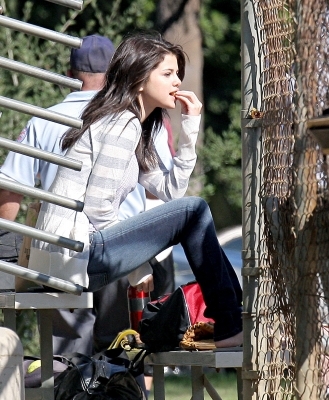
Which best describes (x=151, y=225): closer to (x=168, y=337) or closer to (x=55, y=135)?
(x=168, y=337)

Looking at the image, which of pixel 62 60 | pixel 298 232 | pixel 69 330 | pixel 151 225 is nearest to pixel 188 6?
pixel 62 60

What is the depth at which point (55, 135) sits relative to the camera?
488cm

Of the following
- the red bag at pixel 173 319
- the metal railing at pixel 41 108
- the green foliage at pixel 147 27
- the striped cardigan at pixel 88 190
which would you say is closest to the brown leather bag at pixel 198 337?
the red bag at pixel 173 319

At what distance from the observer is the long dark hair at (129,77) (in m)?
4.07

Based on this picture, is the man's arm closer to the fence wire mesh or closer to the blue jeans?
the blue jeans

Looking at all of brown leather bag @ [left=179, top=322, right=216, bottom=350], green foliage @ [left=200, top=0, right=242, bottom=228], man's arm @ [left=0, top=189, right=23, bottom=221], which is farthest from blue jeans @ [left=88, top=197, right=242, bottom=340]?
green foliage @ [left=200, top=0, right=242, bottom=228]

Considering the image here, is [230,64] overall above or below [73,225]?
above

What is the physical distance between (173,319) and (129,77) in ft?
3.22

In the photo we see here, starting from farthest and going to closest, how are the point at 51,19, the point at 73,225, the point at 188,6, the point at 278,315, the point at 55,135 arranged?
the point at 51,19, the point at 188,6, the point at 55,135, the point at 73,225, the point at 278,315

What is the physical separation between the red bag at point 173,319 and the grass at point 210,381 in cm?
245

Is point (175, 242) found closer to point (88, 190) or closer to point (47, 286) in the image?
point (88, 190)

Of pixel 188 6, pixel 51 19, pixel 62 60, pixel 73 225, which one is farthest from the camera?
pixel 51 19

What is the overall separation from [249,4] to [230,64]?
35.1 feet

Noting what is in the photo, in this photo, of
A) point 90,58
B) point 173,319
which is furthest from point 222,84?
point 173,319
